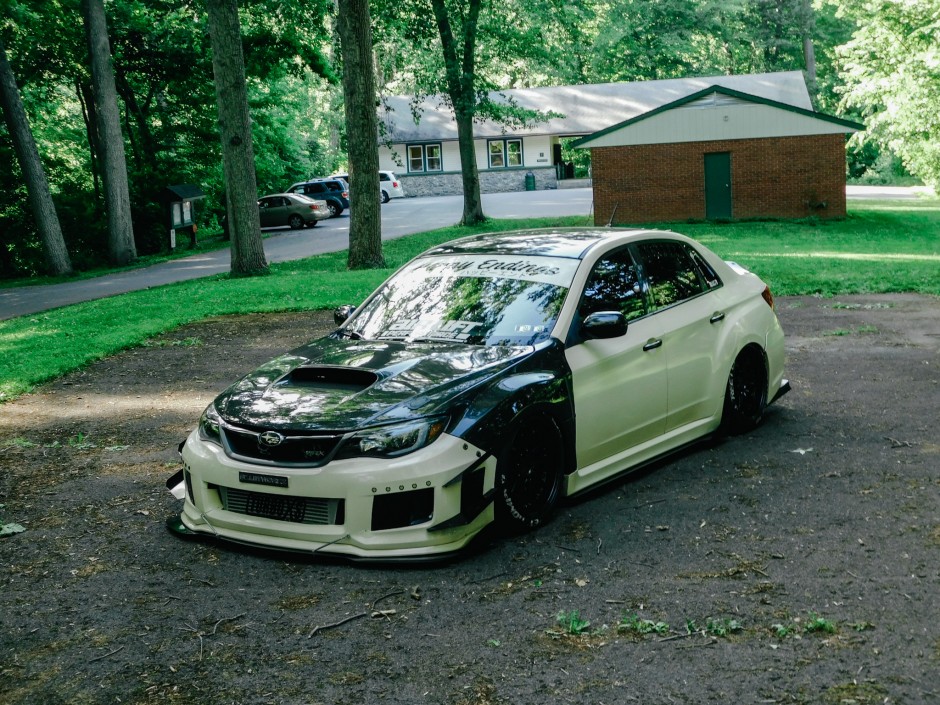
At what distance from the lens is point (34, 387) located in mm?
11422

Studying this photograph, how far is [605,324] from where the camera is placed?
6332mm

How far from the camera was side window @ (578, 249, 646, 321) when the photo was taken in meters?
6.72

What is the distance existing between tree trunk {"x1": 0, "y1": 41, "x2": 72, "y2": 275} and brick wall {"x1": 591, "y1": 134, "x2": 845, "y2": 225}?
17.9 m

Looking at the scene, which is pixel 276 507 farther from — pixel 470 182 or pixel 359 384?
pixel 470 182

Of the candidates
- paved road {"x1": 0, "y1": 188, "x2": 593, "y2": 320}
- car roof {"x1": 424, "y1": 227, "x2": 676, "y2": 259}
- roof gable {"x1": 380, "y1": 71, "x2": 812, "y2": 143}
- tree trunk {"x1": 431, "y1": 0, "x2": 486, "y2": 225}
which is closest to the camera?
car roof {"x1": 424, "y1": 227, "x2": 676, "y2": 259}

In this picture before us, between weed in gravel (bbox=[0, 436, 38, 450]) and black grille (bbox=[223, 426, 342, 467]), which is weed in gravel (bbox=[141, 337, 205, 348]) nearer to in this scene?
weed in gravel (bbox=[0, 436, 38, 450])

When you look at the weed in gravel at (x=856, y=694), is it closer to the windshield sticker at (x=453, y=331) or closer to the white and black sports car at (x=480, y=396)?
the white and black sports car at (x=480, y=396)

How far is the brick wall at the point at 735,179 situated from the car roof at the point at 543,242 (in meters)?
30.8

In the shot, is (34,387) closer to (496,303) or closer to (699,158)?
(496,303)

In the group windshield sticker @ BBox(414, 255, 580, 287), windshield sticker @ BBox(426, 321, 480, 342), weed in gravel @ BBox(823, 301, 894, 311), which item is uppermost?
windshield sticker @ BBox(414, 255, 580, 287)

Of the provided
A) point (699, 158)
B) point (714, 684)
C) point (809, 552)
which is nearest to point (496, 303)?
point (809, 552)

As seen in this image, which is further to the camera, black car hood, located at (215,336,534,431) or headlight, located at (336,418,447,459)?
black car hood, located at (215,336,534,431)

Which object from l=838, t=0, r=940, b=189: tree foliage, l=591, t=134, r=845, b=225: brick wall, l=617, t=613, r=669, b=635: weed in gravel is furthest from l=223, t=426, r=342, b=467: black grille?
l=591, t=134, r=845, b=225: brick wall

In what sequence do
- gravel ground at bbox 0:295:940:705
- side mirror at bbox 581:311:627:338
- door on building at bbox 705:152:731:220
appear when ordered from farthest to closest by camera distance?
door on building at bbox 705:152:731:220, side mirror at bbox 581:311:627:338, gravel ground at bbox 0:295:940:705
